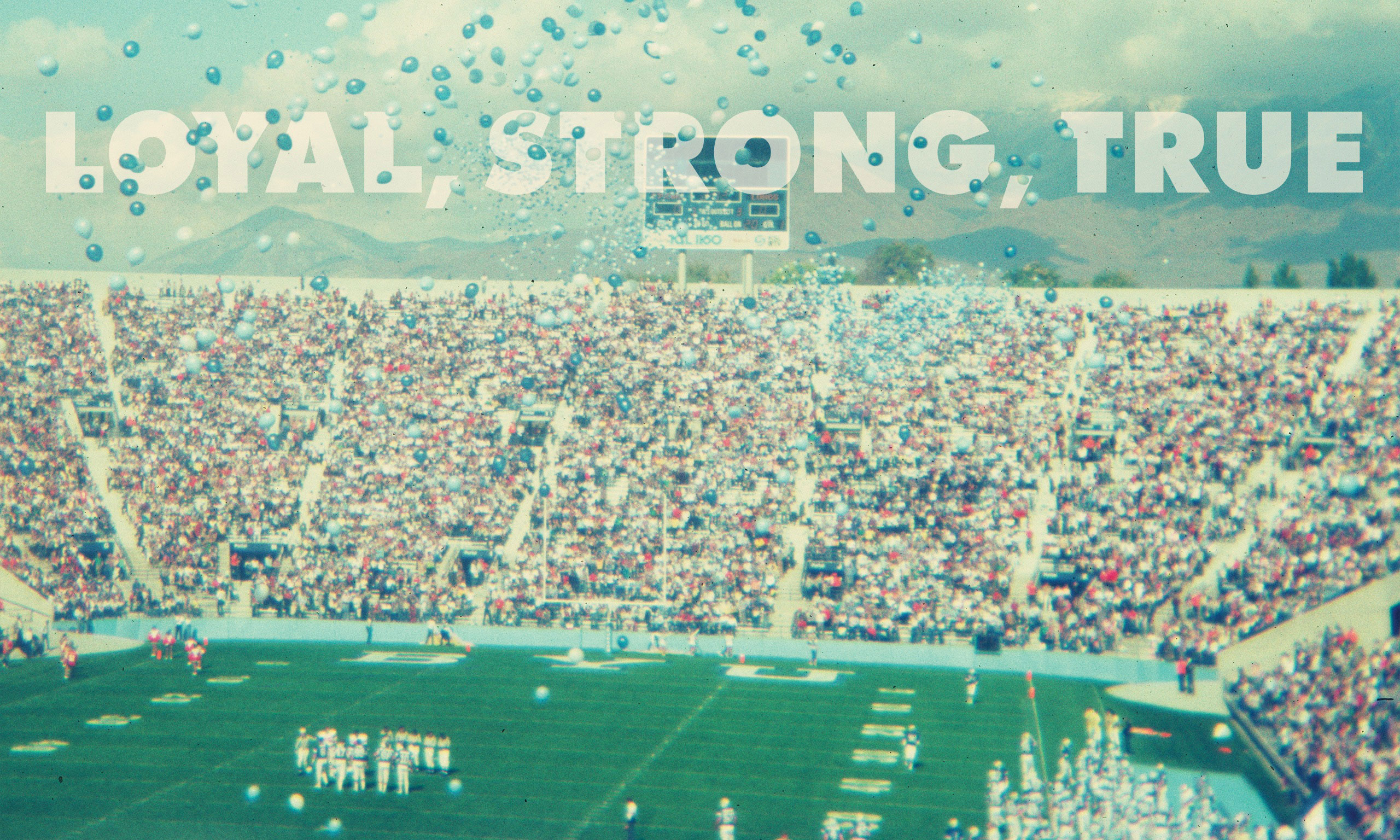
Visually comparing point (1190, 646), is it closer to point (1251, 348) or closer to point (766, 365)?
point (1251, 348)

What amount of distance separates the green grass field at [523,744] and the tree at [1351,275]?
56.4 meters

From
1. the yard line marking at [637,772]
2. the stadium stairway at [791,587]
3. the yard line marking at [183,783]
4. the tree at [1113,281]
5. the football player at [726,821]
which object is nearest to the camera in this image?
the football player at [726,821]

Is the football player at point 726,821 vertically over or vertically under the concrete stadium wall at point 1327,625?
under

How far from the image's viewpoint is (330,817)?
2022 centimetres

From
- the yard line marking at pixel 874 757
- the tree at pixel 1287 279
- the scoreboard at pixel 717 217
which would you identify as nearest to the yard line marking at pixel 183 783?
the yard line marking at pixel 874 757

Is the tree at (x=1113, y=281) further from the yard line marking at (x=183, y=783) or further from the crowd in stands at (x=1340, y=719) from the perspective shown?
the yard line marking at (x=183, y=783)

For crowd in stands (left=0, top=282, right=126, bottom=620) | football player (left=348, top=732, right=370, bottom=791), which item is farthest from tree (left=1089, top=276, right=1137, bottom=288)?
Result: football player (left=348, top=732, right=370, bottom=791)

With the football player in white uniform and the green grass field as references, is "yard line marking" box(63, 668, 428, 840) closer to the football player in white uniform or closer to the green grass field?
the green grass field

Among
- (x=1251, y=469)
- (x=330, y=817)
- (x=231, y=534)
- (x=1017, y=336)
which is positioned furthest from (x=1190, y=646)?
(x=231, y=534)

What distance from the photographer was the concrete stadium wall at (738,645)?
31.7 metres

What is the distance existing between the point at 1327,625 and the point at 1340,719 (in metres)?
6.34

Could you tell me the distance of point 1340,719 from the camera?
70.1 ft

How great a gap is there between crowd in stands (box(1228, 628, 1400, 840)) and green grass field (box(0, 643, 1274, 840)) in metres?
1.22

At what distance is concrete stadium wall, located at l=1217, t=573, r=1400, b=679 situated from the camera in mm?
26656
